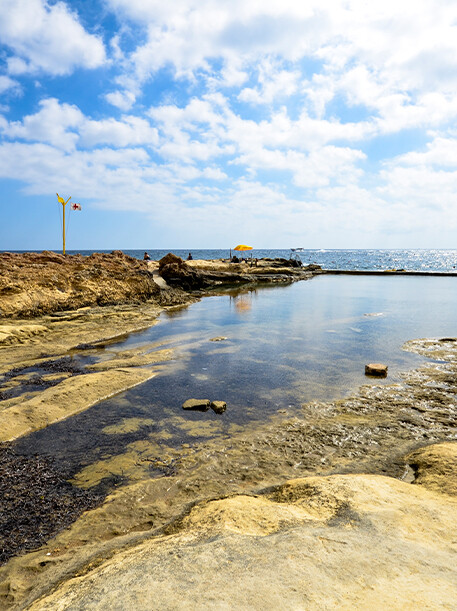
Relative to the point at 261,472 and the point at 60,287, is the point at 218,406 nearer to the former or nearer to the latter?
the point at 261,472

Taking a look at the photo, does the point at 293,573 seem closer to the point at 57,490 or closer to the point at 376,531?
the point at 376,531

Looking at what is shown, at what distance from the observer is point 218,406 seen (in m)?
7.61

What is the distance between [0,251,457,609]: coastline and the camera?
3.57 m

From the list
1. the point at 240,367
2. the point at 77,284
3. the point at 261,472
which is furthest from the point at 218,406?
the point at 77,284

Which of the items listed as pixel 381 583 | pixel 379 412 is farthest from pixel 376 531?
pixel 379 412

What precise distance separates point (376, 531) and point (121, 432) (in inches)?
182

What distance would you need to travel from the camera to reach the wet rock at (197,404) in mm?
7652

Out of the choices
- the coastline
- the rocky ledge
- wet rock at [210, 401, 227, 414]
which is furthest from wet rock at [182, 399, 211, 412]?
the rocky ledge

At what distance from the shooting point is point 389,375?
A: 9.85m

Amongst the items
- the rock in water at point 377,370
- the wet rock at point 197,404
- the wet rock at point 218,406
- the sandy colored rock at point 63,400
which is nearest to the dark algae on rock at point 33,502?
the sandy colored rock at point 63,400

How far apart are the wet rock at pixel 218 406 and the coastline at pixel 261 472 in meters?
0.94

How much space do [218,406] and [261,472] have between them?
2.42m

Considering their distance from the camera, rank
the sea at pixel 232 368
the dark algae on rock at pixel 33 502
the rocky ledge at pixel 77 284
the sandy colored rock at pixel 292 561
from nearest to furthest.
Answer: the sandy colored rock at pixel 292 561
the dark algae on rock at pixel 33 502
the sea at pixel 232 368
the rocky ledge at pixel 77 284

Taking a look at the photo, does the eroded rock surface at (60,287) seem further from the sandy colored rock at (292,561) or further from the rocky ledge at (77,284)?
the sandy colored rock at (292,561)
